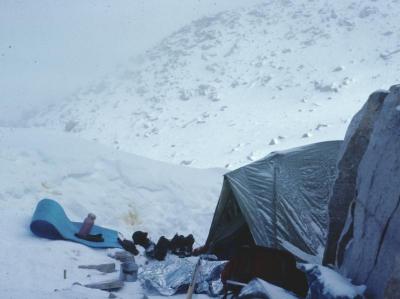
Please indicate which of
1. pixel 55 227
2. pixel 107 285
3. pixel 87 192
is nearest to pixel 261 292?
pixel 107 285

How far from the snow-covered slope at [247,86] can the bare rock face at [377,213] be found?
19791mm

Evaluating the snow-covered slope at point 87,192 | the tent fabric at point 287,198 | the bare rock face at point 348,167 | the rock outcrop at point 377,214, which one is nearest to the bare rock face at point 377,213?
the rock outcrop at point 377,214

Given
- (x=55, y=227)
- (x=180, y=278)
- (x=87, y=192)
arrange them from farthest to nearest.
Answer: (x=87, y=192) → (x=55, y=227) → (x=180, y=278)

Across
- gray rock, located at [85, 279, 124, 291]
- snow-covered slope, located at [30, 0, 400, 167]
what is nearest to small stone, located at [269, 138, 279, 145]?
snow-covered slope, located at [30, 0, 400, 167]

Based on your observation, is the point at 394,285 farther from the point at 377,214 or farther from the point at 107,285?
the point at 107,285

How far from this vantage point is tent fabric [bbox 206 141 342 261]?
5.13m

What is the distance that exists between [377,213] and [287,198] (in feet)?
8.57

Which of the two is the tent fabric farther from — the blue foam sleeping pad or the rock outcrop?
the rock outcrop

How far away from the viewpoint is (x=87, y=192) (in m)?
7.91

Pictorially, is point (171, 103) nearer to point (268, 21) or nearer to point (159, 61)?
point (159, 61)

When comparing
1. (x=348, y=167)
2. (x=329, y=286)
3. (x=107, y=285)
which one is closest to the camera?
(x=329, y=286)

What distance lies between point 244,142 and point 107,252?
2321 centimetres

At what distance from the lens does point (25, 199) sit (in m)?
7.21

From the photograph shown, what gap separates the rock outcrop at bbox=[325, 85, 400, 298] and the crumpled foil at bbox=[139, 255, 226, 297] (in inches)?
62.3
